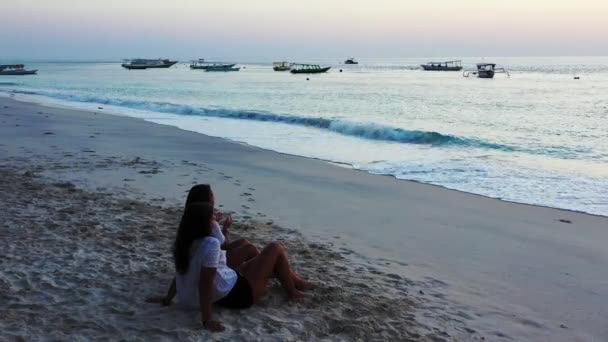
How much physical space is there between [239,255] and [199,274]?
27.6 inches

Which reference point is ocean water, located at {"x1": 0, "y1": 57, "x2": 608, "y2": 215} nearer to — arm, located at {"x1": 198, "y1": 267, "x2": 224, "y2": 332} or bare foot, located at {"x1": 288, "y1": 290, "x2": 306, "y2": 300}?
bare foot, located at {"x1": 288, "y1": 290, "x2": 306, "y2": 300}

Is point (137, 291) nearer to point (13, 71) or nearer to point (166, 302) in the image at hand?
point (166, 302)

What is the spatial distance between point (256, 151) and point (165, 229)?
7964 millimetres

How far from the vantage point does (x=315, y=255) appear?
6047mm

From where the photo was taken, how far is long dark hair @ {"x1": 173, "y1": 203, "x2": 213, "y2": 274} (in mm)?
4043

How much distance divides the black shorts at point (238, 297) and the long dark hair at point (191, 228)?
0.44 m

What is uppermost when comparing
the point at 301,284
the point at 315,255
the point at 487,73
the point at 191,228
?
the point at 487,73

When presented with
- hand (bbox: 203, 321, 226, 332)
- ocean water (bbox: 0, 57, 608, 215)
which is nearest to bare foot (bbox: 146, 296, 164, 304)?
hand (bbox: 203, 321, 226, 332)

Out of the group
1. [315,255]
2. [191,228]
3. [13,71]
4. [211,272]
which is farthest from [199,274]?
[13,71]

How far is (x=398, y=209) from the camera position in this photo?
27.9 feet

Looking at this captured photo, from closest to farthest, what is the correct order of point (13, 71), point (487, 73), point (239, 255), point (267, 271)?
point (267, 271) → point (239, 255) → point (487, 73) → point (13, 71)

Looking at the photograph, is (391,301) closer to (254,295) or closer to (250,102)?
(254,295)

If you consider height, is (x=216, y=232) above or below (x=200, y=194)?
below

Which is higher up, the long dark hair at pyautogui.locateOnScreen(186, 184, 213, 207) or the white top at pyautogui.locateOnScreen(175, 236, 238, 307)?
the long dark hair at pyautogui.locateOnScreen(186, 184, 213, 207)
